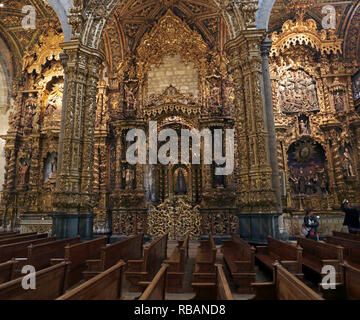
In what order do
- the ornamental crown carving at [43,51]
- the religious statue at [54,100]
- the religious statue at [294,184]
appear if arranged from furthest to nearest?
the religious statue at [54,100] < the ornamental crown carving at [43,51] < the religious statue at [294,184]

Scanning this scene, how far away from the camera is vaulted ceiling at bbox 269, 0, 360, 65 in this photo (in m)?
12.4

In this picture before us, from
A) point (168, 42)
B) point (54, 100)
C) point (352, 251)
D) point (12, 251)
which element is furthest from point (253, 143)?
point (54, 100)

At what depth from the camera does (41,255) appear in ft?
13.5

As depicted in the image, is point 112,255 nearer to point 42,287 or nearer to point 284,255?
point 42,287

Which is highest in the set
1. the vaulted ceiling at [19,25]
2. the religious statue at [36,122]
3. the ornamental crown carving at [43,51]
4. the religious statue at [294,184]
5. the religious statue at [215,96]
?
the vaulted ceiling at [19,25]

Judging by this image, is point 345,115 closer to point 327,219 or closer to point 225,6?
point 327,219

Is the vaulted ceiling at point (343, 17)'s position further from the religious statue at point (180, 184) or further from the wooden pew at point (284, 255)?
the wooden pew at point (284, 255)

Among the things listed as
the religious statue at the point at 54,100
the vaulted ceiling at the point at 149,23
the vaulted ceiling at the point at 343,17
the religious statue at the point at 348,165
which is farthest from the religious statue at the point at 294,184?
the religious statue at the point at 54,100

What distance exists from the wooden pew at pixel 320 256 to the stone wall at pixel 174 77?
9373 millimetres

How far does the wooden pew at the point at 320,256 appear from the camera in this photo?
3422mm

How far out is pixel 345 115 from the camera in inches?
484

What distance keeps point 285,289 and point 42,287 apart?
7.37 feet
